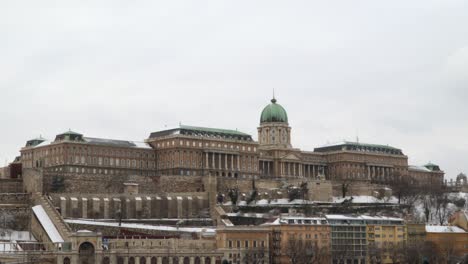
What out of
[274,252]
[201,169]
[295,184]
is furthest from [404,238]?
[201,169]

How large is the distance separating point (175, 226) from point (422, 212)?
175 ft

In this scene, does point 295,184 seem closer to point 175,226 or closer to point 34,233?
point 175,226

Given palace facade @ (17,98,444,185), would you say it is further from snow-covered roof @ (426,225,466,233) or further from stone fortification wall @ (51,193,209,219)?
snow-covered roof @ (426,225,466,233)

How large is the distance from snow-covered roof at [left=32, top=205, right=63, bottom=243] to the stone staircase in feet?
1.46

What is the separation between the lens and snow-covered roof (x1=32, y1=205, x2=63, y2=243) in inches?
4916

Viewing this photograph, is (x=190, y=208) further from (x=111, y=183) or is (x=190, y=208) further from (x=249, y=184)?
(x=249, y=184)

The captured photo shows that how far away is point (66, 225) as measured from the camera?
128875mm

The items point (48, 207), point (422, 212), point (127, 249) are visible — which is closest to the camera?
point (127, 249)

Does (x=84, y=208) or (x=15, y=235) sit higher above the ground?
(x=84, y=208)

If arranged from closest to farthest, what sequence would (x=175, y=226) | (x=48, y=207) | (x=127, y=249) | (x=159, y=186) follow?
1. (x=127, y=249)
2. (x=48, y=207)
3. (x=175, y=226)
4. (x=159, y=186)

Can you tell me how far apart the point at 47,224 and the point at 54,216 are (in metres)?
2.18

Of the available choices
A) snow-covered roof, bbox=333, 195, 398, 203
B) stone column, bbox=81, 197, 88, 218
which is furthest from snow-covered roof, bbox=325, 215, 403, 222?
stone column, bbox=81, 197, 88, 218

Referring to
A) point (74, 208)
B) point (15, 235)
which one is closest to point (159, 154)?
point (74, 208)

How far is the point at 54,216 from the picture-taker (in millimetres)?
131625
